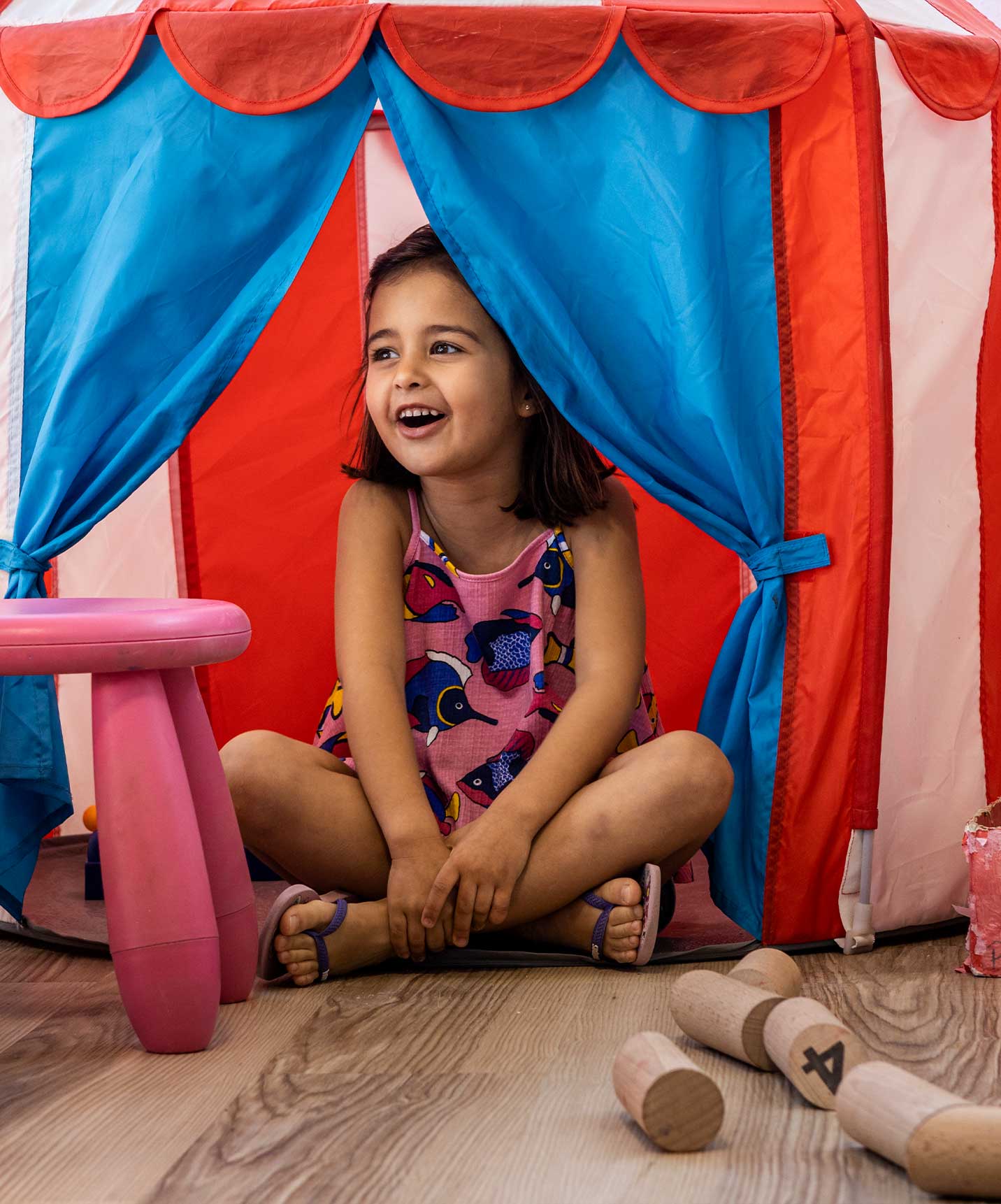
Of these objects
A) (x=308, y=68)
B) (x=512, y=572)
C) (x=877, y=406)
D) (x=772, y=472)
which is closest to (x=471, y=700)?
(x=512, y=572)

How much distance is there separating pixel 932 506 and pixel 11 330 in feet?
3.47

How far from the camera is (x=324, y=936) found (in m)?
1.42

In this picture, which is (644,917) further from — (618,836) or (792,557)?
(792,557)

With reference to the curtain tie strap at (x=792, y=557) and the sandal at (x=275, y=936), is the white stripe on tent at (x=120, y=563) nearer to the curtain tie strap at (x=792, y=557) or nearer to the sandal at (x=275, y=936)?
the sandal at (x=275, y=936)

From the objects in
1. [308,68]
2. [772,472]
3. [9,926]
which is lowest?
[9,926]

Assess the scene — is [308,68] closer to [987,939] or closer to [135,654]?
[135,654]

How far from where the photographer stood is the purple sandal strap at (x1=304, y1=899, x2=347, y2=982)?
1.41m

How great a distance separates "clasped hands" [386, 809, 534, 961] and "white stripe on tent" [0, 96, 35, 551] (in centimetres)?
58

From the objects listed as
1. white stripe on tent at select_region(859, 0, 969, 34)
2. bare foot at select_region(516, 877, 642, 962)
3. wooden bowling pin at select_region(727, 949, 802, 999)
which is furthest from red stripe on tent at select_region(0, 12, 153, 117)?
wooden bowling pin at select_region(727, 949, 802, 999)

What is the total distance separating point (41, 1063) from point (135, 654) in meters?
0.36

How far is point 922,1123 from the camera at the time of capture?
857mm

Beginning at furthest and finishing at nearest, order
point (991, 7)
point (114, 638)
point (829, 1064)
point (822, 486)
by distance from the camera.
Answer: point (991, 7) < point (822, 486) < point (114, 638) < point (829, 1064)

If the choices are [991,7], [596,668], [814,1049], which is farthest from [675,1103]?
[991,7]

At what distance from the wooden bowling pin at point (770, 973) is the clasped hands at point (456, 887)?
287 millimetres
